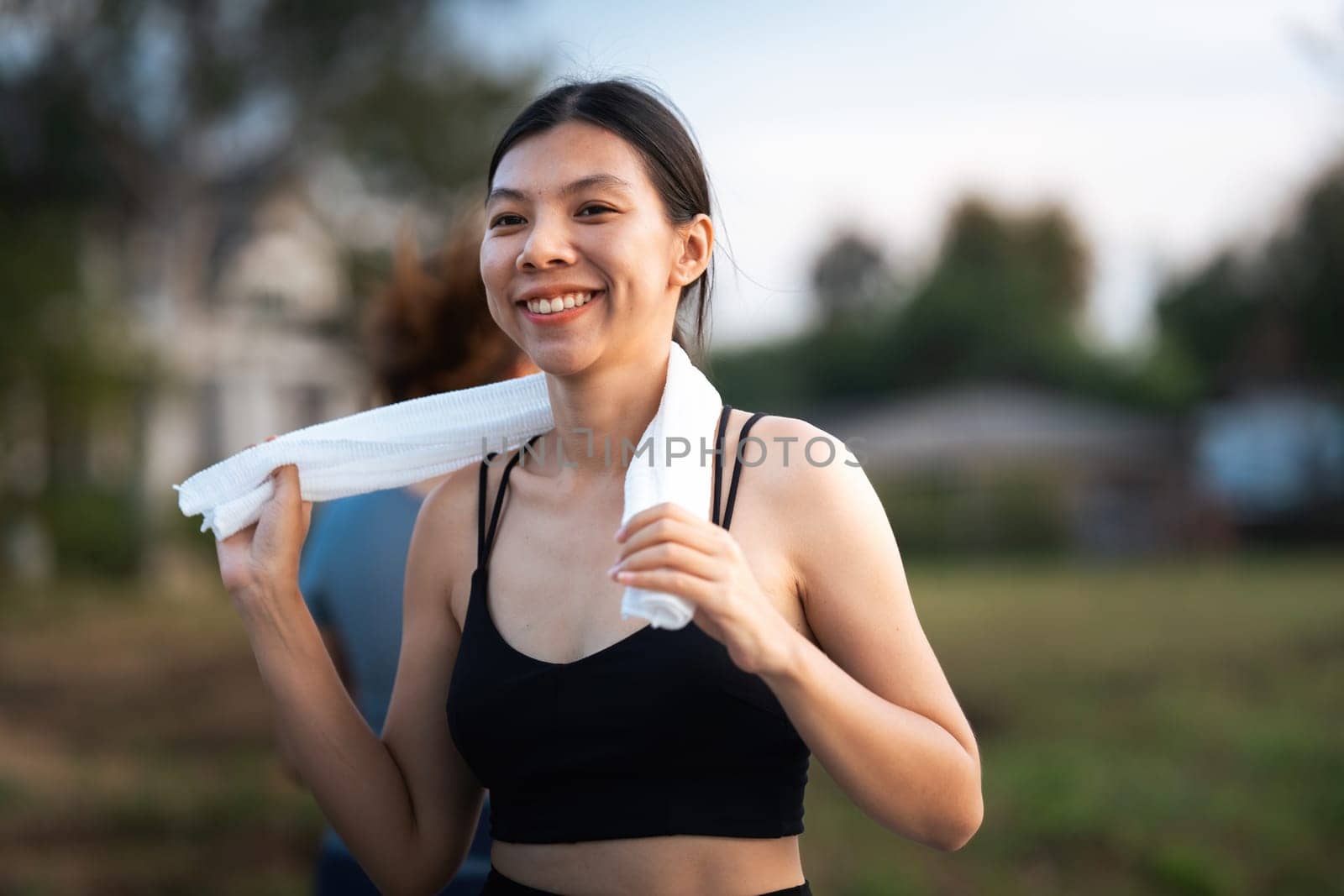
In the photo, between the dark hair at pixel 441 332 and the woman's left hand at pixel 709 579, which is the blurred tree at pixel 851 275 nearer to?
the dark hair at pixel 441 332

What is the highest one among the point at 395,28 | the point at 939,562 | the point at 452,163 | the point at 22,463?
the point at 395,28

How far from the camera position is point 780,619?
1.50 m

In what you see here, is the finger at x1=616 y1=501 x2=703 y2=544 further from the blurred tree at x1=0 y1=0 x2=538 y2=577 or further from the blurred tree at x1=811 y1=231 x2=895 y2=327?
the blurred tree at x1=811 y1=231 x2=895 y2=327

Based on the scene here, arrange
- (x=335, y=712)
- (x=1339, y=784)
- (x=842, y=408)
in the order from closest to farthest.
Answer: (x=335, y=712) < (x=1339, y=784) < (x=842, y=408)

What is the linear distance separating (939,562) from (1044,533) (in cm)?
252

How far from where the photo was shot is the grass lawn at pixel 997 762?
5.61 m

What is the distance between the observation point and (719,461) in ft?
5.98

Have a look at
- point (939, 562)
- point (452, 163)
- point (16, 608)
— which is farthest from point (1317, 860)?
point (939, 562)

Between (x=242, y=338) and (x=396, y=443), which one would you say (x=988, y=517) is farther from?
(x=396, y=443)

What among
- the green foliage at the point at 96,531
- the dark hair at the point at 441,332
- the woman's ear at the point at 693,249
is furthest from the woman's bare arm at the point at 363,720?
the green foliage at the point at 96,531

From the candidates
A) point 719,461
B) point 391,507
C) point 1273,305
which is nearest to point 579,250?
point 719,461

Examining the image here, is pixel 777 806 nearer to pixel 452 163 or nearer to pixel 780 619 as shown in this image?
pixel 780 619

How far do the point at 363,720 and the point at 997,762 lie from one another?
5.94 metres

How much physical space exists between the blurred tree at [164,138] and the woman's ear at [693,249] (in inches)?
555
